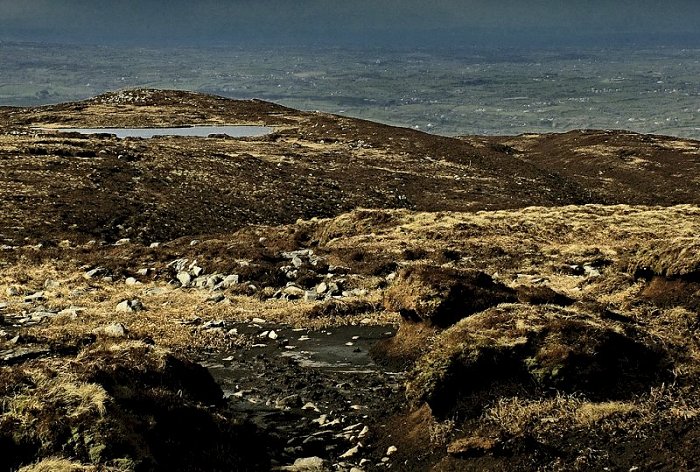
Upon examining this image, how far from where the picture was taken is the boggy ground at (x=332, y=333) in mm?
10609

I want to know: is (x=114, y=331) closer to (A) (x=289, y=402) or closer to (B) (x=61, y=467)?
(A) (x=289, y=402)

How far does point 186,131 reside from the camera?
88938mm

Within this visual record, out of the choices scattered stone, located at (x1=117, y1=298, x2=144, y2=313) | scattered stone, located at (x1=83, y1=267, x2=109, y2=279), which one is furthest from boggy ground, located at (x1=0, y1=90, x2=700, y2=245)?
scattered stone, located at (x1=117, y1=298, x2=144, y2=313)

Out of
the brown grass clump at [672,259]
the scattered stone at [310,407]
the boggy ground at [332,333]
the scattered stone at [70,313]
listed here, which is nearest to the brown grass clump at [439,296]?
the boggy ground at [332,333]

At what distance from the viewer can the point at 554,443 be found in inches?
421

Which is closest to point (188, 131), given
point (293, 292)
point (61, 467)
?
point (293, 292)

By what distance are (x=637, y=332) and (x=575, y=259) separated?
1604 cm

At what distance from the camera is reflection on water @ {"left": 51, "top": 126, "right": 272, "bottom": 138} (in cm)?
8319

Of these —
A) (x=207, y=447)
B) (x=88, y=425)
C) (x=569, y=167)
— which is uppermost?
(x=88, y=425)

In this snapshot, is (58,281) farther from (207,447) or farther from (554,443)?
(554,443)

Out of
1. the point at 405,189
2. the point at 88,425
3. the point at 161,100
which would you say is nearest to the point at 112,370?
the point at 88,425

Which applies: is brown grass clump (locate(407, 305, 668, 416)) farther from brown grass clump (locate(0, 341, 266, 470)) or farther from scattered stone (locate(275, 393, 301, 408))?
brown grass clump (locate(0, 341, 266, 470))

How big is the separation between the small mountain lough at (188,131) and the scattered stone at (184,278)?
5691 cm

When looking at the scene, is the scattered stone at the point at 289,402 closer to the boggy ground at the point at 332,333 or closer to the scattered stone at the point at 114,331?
the boggy ground at the point at 332,333
